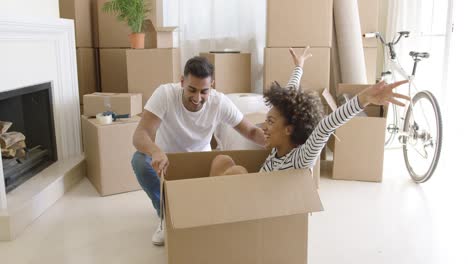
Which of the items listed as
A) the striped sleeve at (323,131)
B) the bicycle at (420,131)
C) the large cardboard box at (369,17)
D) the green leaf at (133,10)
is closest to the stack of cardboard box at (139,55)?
the green leaf at (133,10)

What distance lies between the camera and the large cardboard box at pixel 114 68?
398 cm

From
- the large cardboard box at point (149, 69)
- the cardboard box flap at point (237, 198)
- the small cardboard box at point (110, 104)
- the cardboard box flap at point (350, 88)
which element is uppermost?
the large cardboard box at point (149, 69)

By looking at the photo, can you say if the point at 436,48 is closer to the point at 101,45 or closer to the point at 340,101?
the point at 340,101

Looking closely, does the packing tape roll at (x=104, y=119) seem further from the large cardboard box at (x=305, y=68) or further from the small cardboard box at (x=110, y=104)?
the large cardboard box at (x=305, y=68)

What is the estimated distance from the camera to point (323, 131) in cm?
148

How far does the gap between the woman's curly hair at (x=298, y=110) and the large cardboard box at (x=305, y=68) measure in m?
1.50

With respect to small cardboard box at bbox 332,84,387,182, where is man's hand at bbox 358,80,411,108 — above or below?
above

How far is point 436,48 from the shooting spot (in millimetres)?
3447

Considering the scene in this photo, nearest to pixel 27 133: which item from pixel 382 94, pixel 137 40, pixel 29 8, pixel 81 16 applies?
pixel 29 8

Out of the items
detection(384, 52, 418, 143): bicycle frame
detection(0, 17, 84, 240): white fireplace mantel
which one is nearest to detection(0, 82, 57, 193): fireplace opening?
detection(0, 17, 84, 240): white fireplace mantel

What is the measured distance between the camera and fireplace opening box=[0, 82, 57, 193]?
262 centimetres

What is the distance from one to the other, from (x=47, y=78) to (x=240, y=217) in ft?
6.55

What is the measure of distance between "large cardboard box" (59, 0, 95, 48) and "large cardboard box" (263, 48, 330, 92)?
168 cm

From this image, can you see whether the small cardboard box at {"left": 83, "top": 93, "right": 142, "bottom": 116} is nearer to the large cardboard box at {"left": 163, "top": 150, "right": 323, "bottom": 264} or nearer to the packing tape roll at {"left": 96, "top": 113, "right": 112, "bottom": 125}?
the packing tape roll at {"left": 96, "top": 113, "right": 112, "bottom": 125}
